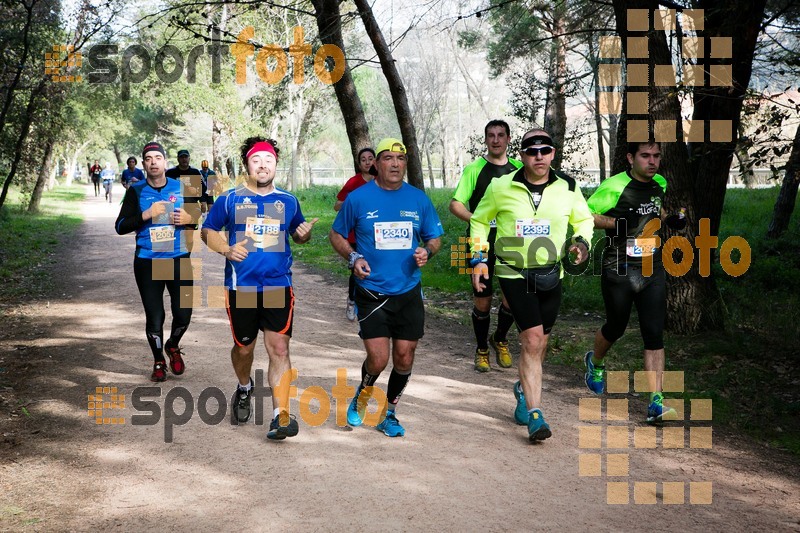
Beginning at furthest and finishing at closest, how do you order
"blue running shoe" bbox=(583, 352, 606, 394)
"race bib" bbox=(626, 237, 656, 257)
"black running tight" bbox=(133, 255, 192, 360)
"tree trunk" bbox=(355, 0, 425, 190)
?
"tree trunk" bbox=(355, 0, 425, 190) < "black running tight" bbox=(133, 255, 192, 360) < "blue running shoe" bbox=(583, 352, 606, 394) < "race bib" bbox=(626, 237, 656, 257)

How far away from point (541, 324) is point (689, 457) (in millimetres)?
1493

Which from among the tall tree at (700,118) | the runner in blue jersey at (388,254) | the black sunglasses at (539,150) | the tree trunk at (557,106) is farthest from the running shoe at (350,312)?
the tree trunk at (557,106)

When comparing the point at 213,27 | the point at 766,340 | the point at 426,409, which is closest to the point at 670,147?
the point at 766,340

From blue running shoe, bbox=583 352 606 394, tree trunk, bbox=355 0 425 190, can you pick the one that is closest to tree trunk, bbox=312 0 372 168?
tree trunk, bbox=355 0 425 190

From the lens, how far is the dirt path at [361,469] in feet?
15.6

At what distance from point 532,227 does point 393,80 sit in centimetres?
860

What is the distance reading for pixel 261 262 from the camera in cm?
616

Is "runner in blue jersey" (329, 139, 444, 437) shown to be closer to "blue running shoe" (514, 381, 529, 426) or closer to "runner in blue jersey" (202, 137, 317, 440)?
"runner in blue jersey" (202, 137, 317, 440)

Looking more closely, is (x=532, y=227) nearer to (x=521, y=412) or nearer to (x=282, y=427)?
(x=521, y=412)

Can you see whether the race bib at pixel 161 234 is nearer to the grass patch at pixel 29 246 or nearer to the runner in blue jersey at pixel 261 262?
the runner in blue jersey at pixel 261 262

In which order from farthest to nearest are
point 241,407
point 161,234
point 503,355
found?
point 503,355 → point 161,234 → point 241,407

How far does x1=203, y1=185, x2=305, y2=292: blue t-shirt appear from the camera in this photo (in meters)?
6.16

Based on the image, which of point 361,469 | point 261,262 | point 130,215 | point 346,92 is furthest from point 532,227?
point 346,92

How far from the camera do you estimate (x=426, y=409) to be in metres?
7.06
